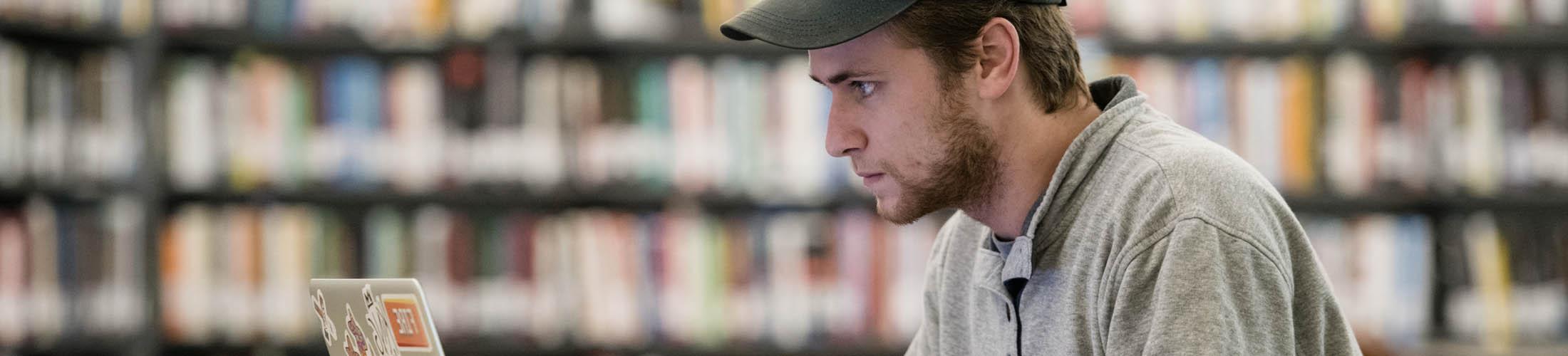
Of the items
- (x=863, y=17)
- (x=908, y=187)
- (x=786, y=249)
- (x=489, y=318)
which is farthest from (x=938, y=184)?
(x=489, y=318)

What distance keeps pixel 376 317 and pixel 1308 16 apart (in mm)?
2569

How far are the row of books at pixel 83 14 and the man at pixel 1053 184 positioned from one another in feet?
7.55

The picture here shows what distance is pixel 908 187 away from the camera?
3.56 feet

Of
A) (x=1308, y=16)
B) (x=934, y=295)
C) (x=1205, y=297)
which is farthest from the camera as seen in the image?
(x=1308, y=16)

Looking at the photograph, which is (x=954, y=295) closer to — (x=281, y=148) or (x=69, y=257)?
(x=281, y=148)

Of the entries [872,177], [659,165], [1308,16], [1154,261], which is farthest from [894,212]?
[1308,16]

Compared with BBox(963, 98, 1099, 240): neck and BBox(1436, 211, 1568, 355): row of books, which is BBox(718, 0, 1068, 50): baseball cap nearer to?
BBox(963, 98, 1099, 240): neck

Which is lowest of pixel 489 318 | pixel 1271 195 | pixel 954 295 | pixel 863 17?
pixel 489 318

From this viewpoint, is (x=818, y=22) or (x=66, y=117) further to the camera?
(x=66, y=117)

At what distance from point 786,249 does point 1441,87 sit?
1.61 m

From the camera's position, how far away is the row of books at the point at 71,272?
→ 2740 millimetres

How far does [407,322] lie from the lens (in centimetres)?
93

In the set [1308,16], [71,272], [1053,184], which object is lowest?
[71,272]

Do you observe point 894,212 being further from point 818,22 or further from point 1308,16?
point 1308,16
